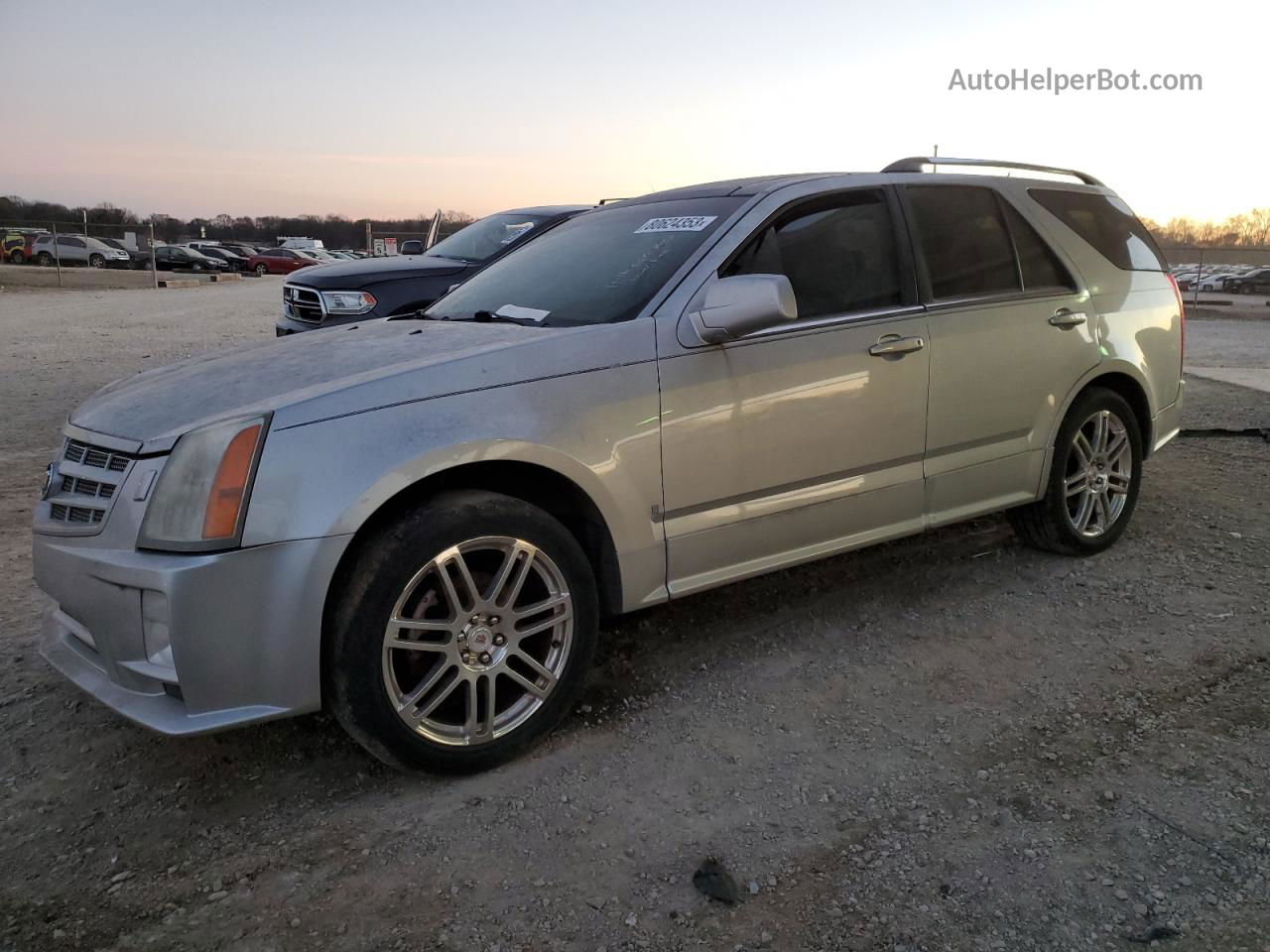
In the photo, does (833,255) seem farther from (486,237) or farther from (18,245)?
(18,245)

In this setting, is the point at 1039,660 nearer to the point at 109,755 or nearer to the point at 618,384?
the point at 618,384

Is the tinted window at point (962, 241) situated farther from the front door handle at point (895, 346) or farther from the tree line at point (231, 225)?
the tree line at point (231, 225)

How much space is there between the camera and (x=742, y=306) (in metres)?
3.24

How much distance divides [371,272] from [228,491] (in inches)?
224

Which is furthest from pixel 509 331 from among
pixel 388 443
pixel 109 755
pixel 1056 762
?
pixel 1056 762

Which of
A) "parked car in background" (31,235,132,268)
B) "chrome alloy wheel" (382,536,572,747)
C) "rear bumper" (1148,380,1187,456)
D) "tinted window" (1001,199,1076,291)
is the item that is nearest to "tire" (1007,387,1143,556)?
"rear bumper" (1148,380,1187,456)

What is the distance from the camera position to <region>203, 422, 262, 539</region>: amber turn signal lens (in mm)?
2541

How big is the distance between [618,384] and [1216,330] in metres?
18.4

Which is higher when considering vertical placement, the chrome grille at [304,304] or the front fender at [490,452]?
the chrome grille at [304,304]

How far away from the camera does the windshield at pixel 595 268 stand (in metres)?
3.49

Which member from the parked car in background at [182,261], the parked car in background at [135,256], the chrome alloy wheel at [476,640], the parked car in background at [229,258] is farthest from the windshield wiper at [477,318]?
the parked car in background at [229,258]

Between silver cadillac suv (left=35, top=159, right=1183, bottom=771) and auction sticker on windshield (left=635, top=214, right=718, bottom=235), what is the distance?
0.05 feet

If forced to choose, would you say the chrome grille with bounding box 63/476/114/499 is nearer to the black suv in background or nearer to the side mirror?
the side mirror

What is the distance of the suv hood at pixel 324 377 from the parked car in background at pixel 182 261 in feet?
154
